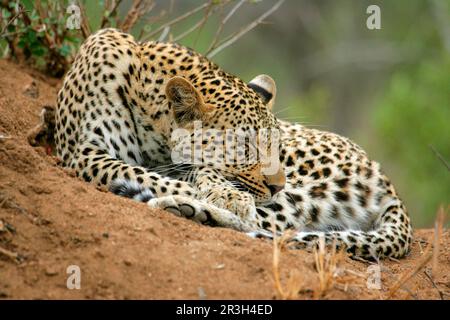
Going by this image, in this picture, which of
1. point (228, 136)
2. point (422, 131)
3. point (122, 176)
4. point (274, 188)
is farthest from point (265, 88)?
point (422, 131)

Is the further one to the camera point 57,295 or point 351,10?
point 351,10

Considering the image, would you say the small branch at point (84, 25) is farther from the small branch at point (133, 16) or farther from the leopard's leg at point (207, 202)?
the leopard's leg at point (207, 202)

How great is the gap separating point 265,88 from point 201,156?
1435 millimetres

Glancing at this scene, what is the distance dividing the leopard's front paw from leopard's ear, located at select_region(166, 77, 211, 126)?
89cm

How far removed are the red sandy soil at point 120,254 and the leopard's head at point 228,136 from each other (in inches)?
45.0

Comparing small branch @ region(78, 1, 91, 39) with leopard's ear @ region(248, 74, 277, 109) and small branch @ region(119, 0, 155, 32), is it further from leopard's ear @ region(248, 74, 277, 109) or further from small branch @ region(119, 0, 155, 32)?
leopard's ear @ region(248, 74, 277, 109)

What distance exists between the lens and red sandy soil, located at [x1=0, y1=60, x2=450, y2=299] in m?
5.25

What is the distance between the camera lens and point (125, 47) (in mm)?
8148

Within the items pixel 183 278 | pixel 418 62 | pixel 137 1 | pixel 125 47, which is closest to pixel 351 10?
pixel 418 62

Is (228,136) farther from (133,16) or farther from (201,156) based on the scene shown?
(133,16)

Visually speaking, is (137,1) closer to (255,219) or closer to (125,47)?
(125,47)

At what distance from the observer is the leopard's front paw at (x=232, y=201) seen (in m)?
6.99

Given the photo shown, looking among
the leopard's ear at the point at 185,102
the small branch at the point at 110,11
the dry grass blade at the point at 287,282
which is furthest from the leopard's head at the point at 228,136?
the small branch at the point at 110,11

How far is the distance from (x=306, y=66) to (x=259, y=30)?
8.99 feet
